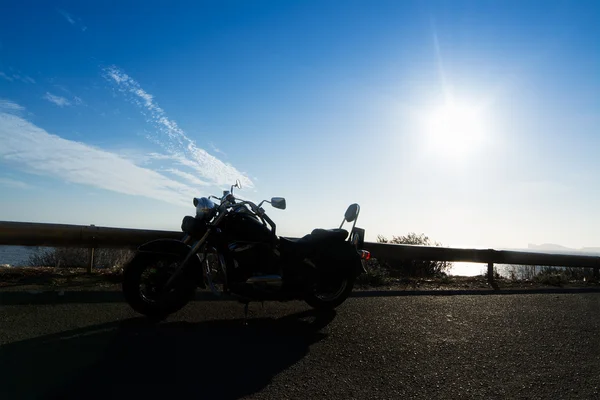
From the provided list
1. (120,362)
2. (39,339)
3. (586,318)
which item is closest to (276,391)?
(120,362)

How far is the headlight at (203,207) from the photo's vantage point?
545cm

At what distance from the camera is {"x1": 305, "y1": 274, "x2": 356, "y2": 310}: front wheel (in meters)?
6.19

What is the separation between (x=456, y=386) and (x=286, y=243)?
274 cm

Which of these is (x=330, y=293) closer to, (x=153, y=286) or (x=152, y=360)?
(x=153, y=286)

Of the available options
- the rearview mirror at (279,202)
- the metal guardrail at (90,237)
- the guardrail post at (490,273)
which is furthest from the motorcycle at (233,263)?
the guardrail post at (490,273)

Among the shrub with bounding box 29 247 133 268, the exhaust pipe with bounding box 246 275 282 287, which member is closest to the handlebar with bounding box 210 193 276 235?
the exhaust pipe with bounding box 246 275 282 287

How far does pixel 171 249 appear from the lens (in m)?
5.23

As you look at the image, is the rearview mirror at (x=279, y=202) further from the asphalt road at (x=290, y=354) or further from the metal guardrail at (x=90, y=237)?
the metal guardrail at (x=90, y=237)

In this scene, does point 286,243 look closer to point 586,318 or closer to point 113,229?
point 113,229

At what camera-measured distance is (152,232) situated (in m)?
7.90

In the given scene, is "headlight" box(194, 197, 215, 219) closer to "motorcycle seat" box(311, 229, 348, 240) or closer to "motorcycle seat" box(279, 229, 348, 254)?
"motorcycle seat" box(279, 229, 348, 254)

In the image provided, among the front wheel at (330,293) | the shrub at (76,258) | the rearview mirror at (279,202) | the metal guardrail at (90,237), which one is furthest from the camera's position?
the shrub at (76,258)

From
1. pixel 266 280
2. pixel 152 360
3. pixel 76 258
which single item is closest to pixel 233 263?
pixel 266 280

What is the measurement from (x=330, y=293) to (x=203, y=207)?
2.08 m
